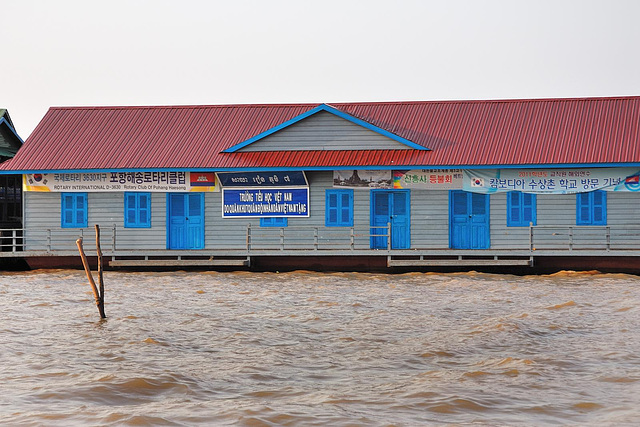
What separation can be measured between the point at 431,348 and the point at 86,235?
15.9m

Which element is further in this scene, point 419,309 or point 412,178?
point 412,178

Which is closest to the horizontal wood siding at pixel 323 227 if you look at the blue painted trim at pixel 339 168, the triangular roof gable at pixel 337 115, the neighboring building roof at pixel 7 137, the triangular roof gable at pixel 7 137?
the blue painted trim at pixel 339 168

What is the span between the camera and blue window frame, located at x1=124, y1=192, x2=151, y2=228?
25.8 meters

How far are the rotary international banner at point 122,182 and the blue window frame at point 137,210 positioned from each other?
0.27m

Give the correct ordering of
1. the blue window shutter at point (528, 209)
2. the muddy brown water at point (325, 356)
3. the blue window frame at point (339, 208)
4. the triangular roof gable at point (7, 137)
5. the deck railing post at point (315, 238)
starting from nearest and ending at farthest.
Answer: the muddy brown water at point (325, 356), the deck railing post at point (315, 238), the blue window shutter at point (528, 209), the blue window frame at point (339, 208), the triangular roof gable at point (7, 137)

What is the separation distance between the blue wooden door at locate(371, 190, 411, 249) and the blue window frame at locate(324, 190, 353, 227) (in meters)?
0.69

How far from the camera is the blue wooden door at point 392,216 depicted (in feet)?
82.0

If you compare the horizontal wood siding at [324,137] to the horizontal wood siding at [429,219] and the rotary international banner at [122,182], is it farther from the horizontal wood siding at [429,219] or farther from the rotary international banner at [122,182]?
the rotary international banner at [122,182]

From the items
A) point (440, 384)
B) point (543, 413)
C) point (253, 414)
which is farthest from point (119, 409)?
point (543, 413)

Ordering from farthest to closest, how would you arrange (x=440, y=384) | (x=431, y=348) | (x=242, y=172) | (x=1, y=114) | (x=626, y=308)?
(x=1, y=114), (x=242, y=172), (x=626, y=308), (x=431, y=348), (x=440, y=384)

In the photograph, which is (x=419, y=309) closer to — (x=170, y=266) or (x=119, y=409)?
(x=119, y=409)

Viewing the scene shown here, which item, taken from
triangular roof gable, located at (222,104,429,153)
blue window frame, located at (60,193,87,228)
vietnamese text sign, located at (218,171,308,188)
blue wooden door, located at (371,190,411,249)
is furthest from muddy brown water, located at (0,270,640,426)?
triangular roof gable, located at (222,104,429,153)

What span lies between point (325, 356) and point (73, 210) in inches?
629

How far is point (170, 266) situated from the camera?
26.1m
